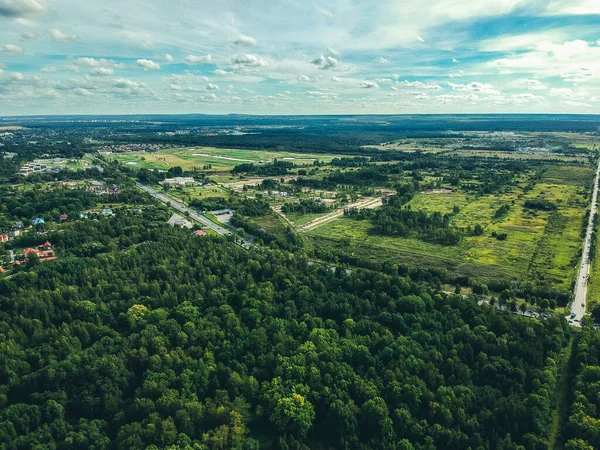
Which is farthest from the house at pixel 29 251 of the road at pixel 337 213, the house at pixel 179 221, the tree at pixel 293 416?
the tree at pixel 293 416

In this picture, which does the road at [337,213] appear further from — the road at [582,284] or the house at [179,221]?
the road at [582,284]

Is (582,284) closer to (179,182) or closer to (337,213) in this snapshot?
(337,213)

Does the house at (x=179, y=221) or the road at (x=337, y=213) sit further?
the road at (x=337, y=213)

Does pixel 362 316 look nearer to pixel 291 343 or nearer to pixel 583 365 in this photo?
pixel 291 343

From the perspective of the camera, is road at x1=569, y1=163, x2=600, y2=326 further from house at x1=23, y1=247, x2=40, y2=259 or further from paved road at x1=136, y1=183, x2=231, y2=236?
house at x1=23, y1=247, x2=40, y2=259

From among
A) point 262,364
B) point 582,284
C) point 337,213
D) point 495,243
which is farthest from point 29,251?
point 582,284
